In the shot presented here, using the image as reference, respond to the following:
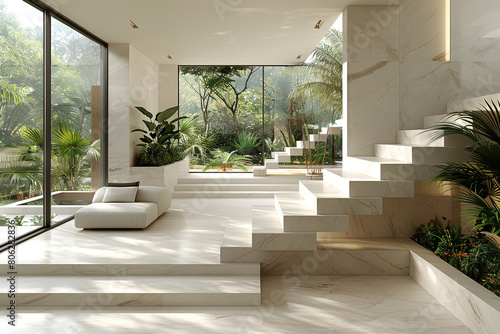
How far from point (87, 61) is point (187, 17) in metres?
2.35

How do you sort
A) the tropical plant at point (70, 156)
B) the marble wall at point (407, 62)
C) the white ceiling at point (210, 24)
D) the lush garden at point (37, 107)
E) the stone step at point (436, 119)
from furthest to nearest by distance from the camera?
1. the tropical plant at point (70, 156)
2. the white ceiling at point (210, 24)
3. the marble wall at point (407, 62)
4. the stone step at point (436, 119)
5. the lush garden at point (37, 107)

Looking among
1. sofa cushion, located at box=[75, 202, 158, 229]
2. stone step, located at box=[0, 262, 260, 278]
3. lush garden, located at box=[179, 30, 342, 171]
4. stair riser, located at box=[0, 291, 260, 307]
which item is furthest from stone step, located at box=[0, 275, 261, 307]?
lush garden, located at box=[179, 30, 342, 171]

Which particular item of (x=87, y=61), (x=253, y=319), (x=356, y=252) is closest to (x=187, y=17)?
(x=87, y=61)

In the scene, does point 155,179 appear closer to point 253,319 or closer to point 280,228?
point 280,228

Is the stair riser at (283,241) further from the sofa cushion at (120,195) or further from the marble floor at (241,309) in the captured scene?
the sofa cushion at (120,195)

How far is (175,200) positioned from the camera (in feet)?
26.3

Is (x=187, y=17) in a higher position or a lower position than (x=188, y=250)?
higher

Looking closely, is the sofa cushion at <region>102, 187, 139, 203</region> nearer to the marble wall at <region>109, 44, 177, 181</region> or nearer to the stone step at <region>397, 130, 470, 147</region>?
the marble wall at <region>109, 44, 177, 181</region>

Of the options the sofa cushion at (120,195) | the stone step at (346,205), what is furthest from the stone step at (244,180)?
the stone step at (346,205)

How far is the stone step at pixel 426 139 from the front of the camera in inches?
167

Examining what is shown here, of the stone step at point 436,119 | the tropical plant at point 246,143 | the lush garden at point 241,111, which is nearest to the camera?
the stone step at point 436,119

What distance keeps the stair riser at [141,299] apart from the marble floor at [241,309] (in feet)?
0.21

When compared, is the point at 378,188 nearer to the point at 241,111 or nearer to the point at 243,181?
the point at 243,181

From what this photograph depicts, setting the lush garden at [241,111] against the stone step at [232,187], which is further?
the lush garden at [241,111]
